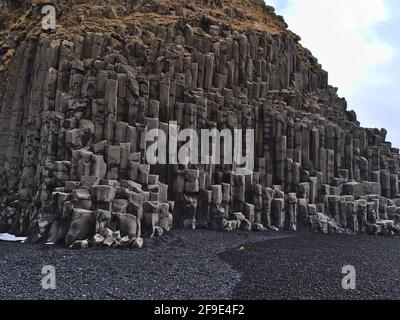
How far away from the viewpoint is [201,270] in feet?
48.2

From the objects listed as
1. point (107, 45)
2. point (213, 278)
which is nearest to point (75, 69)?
point (107, 45)

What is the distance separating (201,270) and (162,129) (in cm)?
1159

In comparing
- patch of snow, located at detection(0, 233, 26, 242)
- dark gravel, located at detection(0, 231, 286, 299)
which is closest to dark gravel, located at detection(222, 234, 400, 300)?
dark gravel, located at detection(0, 231, 286, 299)

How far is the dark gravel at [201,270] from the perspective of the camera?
12008mm

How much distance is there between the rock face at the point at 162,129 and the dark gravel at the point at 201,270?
215 centimetres

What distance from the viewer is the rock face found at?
20.6 m

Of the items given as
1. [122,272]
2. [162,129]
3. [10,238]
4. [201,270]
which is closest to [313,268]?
[201,270]

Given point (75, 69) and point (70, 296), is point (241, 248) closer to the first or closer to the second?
point (70, 296)

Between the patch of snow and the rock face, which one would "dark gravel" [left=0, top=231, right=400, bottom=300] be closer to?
the patch of snow

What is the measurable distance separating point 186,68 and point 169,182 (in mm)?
9007

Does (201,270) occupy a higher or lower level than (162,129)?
lower

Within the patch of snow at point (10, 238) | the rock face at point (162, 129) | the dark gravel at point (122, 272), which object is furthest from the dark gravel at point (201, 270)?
the rock face at point (162, 129)

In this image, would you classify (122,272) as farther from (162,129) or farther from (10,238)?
(162,129)

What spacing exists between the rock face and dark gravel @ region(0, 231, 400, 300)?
215 cm
